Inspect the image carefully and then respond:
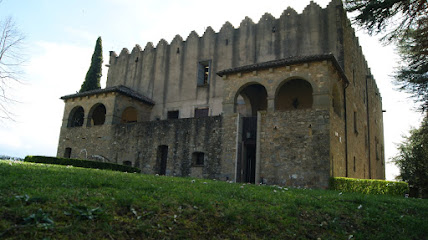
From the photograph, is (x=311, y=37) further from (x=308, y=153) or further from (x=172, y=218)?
(x=172, y=218)

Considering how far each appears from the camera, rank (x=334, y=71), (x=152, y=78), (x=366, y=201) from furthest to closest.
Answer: (x=152, y=78) < (x=334, y=71) < (x=366, y=201)

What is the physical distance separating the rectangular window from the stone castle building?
0.08 metres

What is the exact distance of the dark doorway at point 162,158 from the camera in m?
19.7

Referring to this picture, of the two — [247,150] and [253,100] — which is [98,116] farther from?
[247,150]

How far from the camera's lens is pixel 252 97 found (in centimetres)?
2070

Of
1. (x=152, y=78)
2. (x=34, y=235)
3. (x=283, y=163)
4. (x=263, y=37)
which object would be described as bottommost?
(x=34, y=235)

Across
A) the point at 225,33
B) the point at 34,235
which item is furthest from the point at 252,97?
the point at 34,235

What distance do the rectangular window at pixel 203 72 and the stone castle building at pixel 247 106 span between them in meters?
0.08

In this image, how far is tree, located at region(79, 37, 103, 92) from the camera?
91.8 ft

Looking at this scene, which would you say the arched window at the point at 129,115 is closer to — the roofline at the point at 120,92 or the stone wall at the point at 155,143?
the roofline at the point at 120,92

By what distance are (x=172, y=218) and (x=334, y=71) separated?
13997mm

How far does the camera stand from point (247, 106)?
20.6 m

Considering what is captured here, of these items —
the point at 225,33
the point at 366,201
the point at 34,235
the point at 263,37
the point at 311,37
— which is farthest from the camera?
the point at 225,33

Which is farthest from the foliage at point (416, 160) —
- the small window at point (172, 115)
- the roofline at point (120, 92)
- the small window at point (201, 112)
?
the roofline at point (120, 92)
